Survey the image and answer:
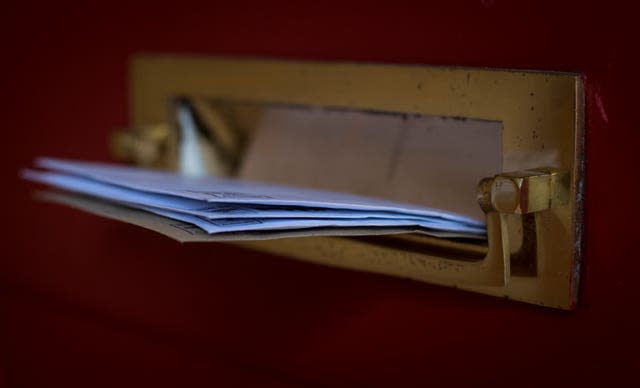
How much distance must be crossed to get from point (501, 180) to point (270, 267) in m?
0.28

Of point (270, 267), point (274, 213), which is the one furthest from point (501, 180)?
point (270, 267)

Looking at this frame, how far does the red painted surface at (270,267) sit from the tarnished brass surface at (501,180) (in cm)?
1

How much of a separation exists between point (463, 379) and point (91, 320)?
0.46 metres

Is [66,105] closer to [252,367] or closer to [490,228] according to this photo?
[252,367]

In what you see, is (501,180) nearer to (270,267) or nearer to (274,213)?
(274,213)

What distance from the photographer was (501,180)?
1.73 ft

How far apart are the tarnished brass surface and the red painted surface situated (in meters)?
0.01

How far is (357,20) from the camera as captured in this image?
0.66 metres

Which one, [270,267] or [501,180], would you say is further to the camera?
[270,267]

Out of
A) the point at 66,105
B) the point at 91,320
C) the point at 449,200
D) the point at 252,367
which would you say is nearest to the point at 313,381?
the point at 252,367

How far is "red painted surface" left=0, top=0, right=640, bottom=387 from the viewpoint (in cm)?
55

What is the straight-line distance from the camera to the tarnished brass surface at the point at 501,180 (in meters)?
0.55

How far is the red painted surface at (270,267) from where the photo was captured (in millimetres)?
550

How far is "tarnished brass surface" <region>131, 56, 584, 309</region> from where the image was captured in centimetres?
55
